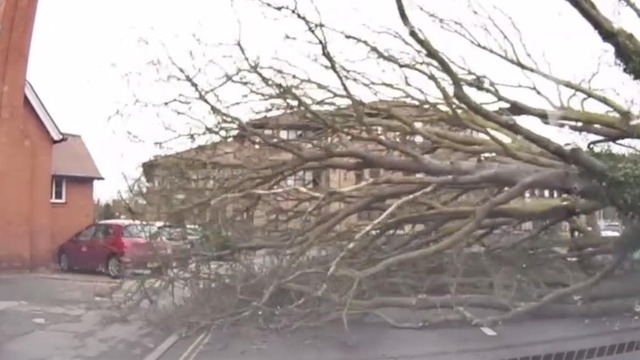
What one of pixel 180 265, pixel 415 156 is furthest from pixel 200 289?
pixel 415 156

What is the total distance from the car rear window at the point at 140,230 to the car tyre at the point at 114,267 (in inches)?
19.0

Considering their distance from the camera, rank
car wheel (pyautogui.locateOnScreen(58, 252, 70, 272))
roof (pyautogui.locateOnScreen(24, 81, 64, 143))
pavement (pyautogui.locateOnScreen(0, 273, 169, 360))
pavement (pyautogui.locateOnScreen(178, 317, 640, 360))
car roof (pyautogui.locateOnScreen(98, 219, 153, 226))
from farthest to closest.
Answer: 1. roof (pyautogui.locateOnScreen(24, 81, 64, 143))
2. car wheel (pyautogui.locateOnScreen(58, 252, 70, 272))
3. car roof (pyautogui.locateOnScreen(98, 219, 153, 226))
4. pavement (pyautogui.locateOnScreen(0, 273, 169, 360))
5. pavement (pyautogui.locateOnScreen(178, 317, 640, 360))

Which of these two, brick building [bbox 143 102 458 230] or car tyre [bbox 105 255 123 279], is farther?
brick building [bbox 143 102 458 230]

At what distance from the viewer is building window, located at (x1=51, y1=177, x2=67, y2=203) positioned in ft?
69.3

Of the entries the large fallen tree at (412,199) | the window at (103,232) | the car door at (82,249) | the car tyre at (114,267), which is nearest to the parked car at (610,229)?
the large fallen tree at (412,199)

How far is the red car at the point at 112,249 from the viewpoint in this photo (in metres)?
12.0

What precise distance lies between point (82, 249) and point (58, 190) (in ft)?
19.0

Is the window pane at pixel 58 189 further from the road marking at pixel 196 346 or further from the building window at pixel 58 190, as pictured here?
the road marking at pixel 196 346

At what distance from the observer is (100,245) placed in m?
15.1

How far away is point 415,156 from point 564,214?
8.81 ft

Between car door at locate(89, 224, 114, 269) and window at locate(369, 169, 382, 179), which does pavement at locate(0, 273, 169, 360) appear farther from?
window at locate(369, 169, 382, 179)

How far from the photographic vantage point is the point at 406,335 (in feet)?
35.7

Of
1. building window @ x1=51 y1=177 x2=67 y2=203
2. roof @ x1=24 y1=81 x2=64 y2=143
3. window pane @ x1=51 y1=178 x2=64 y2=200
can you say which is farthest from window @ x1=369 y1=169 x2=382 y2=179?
roof @ x1=24 y1=81 x2=64 y2=143

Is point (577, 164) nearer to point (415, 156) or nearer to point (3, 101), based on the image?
point (415, 156)
